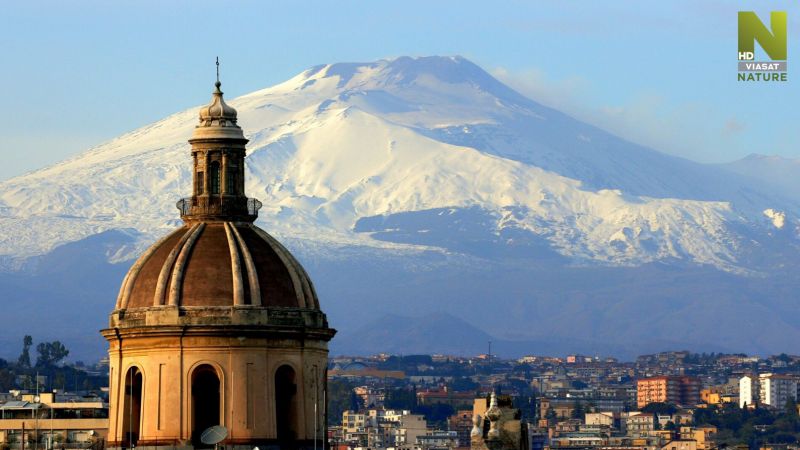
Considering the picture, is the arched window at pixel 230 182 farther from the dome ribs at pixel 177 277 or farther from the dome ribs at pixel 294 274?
the dome ribs at pixel 177 277

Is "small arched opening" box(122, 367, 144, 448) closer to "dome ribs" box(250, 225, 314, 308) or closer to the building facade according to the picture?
the building facade

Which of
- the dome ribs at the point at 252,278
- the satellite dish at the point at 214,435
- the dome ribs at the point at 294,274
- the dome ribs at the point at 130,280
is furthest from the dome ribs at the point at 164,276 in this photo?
the satellite dish at the point at 214,435

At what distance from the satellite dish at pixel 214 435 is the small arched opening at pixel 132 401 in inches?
86.2

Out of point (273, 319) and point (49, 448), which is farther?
point (49, 448)

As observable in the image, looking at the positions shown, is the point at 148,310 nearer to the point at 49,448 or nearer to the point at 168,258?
the point at 168,258

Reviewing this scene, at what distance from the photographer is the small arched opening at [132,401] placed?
61.8 metres

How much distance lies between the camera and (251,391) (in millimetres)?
61250

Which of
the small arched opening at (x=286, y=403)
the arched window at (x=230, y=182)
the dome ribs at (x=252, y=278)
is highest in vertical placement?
the arched window at (x=230, y=182)

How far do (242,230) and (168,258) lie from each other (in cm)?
195

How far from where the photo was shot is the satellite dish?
59.3 m

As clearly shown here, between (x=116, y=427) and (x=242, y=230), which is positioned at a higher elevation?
(x=242, y=230)

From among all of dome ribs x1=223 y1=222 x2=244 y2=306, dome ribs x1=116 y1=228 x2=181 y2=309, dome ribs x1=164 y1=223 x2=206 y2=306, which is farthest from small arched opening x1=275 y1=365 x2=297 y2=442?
dome ribs x1=116 y1=228 x2=181 y2=309

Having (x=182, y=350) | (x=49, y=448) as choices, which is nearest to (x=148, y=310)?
(x=182, y=350)

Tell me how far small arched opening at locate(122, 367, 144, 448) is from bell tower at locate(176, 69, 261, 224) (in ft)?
11.4
